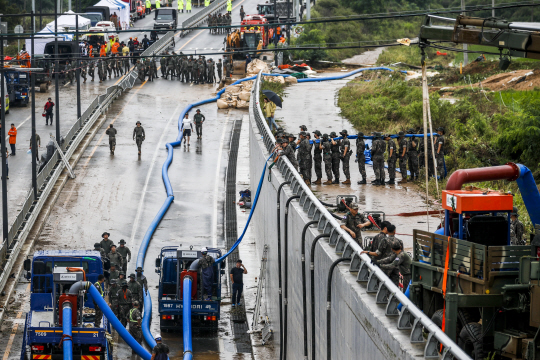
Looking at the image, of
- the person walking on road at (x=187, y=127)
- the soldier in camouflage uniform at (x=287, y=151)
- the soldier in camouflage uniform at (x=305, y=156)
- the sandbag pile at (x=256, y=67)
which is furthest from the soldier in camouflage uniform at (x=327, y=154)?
the sandbag pile at (x=256, y=67)

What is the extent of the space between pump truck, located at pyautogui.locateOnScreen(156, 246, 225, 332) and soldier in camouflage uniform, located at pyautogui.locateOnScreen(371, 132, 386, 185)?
675 cm

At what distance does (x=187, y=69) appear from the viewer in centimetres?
5644

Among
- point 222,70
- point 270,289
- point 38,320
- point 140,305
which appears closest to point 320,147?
point 270,289

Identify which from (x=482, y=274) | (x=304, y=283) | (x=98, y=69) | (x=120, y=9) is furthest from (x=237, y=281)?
(x=120, y=9)

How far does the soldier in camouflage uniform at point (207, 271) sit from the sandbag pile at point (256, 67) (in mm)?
34695

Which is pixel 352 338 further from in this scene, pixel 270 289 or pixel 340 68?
pixel 340 68

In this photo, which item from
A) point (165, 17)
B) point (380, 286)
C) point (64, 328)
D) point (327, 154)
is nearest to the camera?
point (380, 286)

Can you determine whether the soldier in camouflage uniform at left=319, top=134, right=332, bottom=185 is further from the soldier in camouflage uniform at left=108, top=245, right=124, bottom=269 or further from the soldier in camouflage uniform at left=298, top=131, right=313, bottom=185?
the soldier in camouflage uniform at left=108, top=245, right=124, bottom=269

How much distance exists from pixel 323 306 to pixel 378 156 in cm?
1241

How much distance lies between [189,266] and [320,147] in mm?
6800

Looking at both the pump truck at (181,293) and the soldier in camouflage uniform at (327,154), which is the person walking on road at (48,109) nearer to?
the soldier in camouflage uniform at (327,154)

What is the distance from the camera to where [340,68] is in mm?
61438

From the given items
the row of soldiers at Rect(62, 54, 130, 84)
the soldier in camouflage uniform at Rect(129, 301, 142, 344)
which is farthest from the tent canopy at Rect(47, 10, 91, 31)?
the soldier in camouflage uniform at Rect(129, 301, 142, 344)

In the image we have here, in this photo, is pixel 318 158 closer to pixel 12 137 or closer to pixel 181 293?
pixel 181 293
